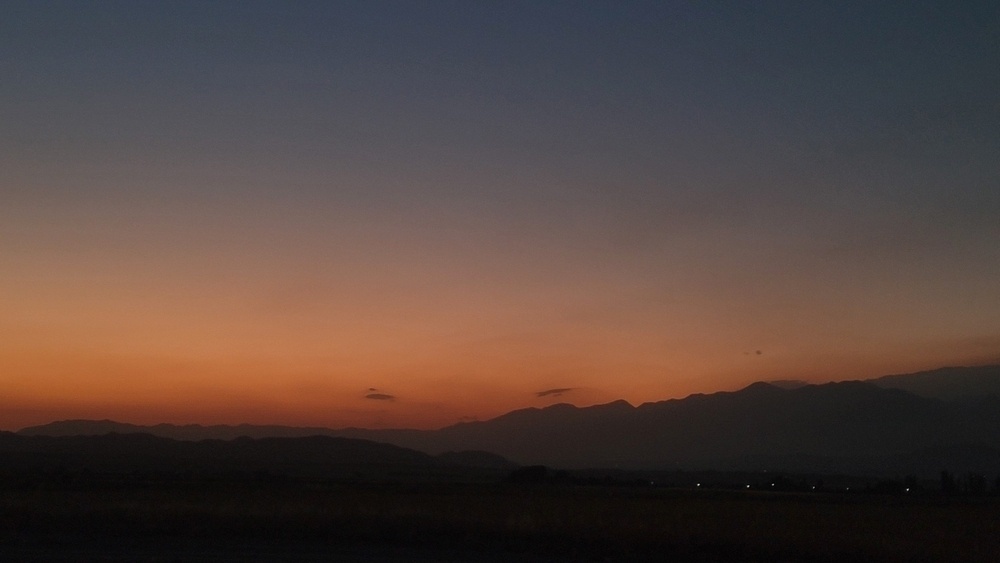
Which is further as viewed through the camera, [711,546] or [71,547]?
[711,546]

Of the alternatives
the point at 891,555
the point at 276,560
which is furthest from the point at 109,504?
the point at 891,555

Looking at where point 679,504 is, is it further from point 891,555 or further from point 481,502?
point 891,555

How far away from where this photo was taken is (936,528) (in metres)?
36.8

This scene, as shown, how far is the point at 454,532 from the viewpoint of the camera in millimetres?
32250

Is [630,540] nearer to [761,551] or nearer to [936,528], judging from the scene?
[761,551]

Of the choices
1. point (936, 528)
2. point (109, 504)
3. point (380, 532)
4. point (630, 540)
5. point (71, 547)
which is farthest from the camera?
point (109, 504)

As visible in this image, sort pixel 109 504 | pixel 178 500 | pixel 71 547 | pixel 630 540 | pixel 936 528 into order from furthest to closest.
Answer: pixel 178 500, pixel 109 504, pixel 936 528, pixel 630 540, pixel 71 547

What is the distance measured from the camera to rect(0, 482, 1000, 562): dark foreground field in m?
26.7

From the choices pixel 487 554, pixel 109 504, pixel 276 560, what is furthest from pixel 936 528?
pixel 109 504

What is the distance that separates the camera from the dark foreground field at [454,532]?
26.7 m

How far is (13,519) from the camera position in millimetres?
33250

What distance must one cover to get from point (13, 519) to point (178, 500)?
Result: 1087 cm

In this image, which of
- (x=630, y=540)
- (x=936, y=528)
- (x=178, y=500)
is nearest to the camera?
(x=630, y=540)

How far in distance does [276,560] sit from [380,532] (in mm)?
7900
